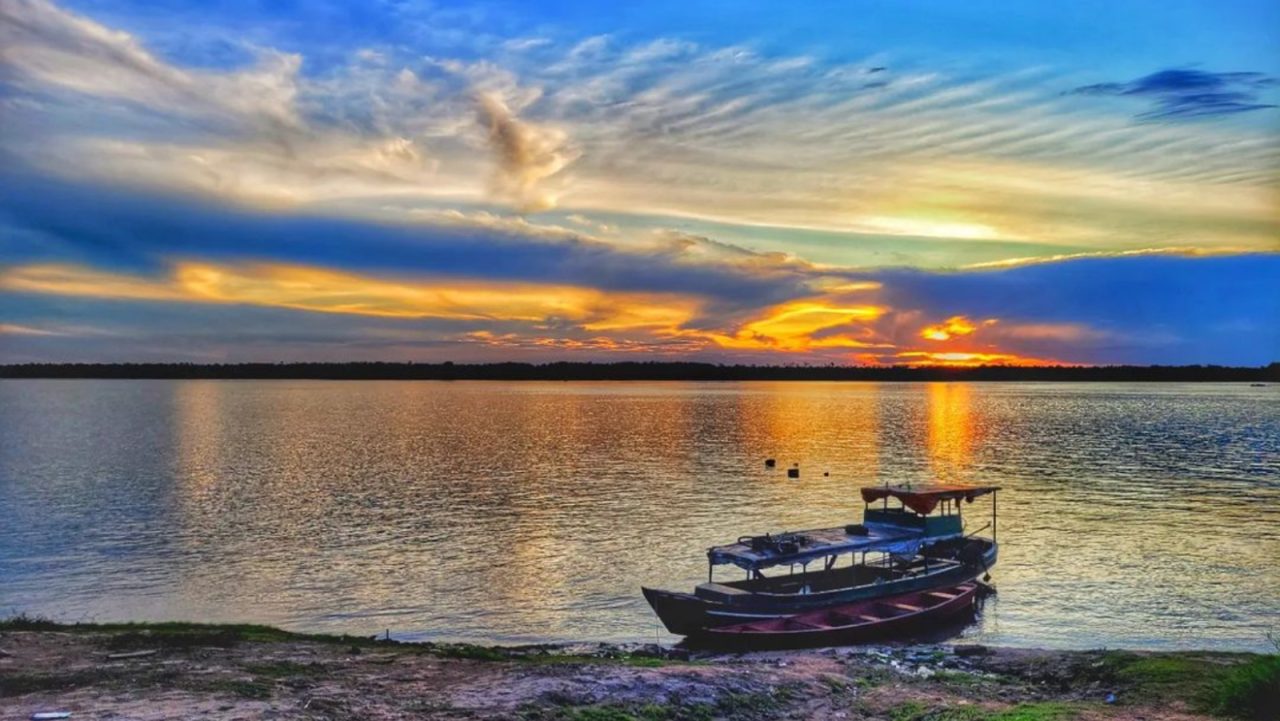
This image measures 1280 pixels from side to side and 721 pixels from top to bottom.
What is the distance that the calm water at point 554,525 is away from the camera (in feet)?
115

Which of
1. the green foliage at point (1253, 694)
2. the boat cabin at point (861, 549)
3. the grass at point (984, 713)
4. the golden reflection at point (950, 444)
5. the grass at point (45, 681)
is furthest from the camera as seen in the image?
the golden reflection at point (950, 444)

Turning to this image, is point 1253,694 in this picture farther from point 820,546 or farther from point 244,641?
point 244,641

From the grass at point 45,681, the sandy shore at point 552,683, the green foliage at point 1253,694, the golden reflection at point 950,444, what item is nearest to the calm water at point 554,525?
the golden reflection at point 950,444

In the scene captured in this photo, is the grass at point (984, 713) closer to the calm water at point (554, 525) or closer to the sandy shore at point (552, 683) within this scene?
the sandy shore at point (552, 683)

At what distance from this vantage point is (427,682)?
1909 cm

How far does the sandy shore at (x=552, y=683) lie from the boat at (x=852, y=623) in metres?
4.29

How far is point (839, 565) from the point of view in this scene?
45.9 meters

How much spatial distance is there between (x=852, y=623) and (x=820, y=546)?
3277mm

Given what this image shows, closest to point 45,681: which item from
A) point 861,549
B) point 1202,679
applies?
point 1202,679

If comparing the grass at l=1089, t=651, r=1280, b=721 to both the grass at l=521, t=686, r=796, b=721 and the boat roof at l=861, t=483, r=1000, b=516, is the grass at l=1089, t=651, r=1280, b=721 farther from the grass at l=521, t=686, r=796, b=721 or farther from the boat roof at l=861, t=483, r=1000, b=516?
the boat roof at l=861, t=483, r=1000, b=516

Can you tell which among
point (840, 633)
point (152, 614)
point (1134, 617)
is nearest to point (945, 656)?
point (840, 633)

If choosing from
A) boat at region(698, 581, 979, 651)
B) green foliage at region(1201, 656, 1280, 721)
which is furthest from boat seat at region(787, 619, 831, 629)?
green foliage at region(1201, 656, 1280, 721)

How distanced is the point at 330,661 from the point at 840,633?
17.6 m

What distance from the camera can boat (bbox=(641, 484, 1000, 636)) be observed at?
1217 inches
